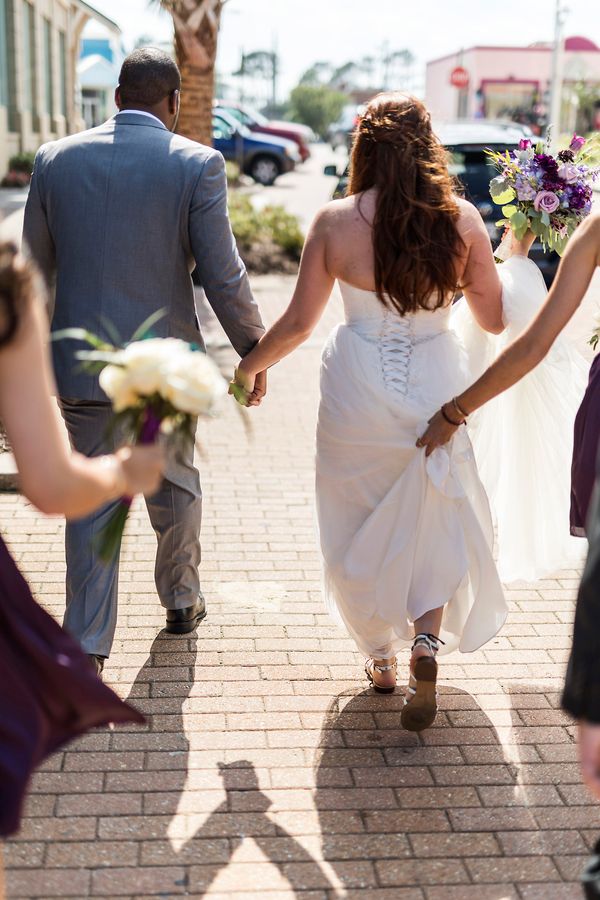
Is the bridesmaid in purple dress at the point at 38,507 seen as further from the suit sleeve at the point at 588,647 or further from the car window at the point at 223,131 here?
the car window at the point at 223,131

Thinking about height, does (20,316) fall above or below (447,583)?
above

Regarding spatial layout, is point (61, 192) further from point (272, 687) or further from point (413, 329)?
point (272, 687)

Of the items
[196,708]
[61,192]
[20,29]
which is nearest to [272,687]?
[196,708]

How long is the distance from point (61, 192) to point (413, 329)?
137 centimetres

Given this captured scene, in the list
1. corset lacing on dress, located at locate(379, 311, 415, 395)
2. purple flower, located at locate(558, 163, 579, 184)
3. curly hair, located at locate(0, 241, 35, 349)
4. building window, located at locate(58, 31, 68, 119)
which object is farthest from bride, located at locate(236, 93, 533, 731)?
building window, located at locate(58, 31, 68, 119)

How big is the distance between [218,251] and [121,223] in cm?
37

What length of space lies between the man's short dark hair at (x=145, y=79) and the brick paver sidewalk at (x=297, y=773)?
215 cm

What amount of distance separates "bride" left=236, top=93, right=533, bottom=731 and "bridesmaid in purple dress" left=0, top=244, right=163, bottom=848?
5.26 feet

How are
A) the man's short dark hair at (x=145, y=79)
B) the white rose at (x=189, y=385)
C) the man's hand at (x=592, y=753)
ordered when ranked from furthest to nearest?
the man's short dark hair at (x=145, y=79) < the white rose at (x=189, y=385) < the man's hand at (x=592, y=753)

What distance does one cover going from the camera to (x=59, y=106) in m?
36.8

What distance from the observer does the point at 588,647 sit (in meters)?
2.09

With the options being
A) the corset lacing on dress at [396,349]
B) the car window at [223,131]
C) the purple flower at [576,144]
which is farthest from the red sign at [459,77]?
the corset lacing on dress at [396,349]

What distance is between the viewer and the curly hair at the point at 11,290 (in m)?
2.06

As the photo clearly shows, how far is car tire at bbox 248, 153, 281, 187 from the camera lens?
32781mm
